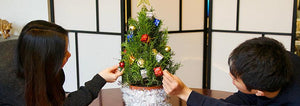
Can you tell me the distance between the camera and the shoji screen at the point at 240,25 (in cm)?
291

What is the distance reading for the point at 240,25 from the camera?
3143 millimetres

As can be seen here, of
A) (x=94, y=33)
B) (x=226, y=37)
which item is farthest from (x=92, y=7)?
(x=226, y=37)

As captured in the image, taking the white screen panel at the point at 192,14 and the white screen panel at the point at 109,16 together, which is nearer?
the white screen panel at the point at 109,16

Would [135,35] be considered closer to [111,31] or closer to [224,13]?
[111,31]

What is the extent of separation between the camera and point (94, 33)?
3.13 meters

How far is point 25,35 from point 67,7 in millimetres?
2128

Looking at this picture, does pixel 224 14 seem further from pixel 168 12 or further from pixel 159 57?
pixel 159 57

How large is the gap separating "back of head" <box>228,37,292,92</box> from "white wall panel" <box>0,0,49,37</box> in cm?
270

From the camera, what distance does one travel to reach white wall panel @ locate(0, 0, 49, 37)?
3436 millimetres

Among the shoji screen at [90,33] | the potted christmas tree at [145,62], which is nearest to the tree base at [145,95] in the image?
the potted christmas tree at [145,62]

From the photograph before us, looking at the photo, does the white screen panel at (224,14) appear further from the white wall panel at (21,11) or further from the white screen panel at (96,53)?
the white wall panel at (21,11)

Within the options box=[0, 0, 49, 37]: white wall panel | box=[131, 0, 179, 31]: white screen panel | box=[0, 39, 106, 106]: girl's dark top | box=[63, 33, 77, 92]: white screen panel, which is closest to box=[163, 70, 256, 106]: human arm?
box=[0, 39, 106, 106]: girl's dark top

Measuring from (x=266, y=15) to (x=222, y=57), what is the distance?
637 millimetres

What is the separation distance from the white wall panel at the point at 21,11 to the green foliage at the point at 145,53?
231 cm
